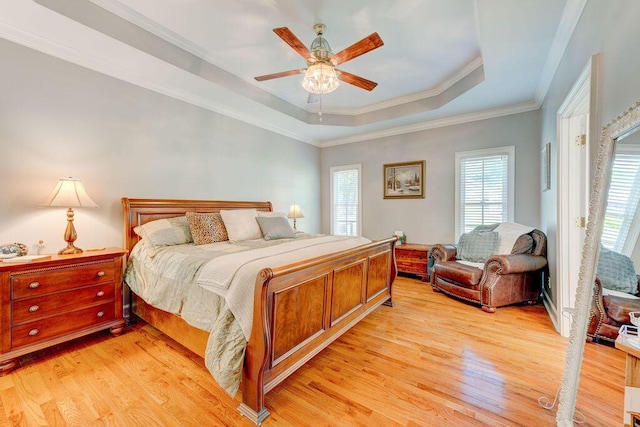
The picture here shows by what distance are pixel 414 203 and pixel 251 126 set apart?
3.13 meters

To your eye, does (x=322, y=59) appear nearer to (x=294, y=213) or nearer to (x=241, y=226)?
(x=241, y=226)

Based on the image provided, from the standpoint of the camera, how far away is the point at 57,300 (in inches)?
88.1

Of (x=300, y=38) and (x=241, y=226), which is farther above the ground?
(x=300, y=38)

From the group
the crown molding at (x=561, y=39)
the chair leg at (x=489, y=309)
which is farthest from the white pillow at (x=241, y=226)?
the crown molding at (x=561, y=39)

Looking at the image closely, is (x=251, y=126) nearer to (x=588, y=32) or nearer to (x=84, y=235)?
(x=84, y=235)

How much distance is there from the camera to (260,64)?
3248mm

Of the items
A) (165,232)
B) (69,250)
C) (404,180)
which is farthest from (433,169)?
(69,250)

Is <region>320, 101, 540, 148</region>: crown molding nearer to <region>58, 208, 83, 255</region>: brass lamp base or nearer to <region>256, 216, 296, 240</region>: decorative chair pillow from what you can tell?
<region>256, 216, 296, 240</region>: decorative chair pillow

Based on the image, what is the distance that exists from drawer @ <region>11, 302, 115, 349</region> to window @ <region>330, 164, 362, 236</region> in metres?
4.10

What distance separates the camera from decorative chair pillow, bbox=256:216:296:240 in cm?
329

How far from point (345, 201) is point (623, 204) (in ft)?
15.2

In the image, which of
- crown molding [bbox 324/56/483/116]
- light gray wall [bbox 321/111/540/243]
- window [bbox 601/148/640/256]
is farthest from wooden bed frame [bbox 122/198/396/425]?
crown molding [bbox 324/56/483/116]

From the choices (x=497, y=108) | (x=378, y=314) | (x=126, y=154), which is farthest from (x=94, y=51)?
(x=497, y=108)

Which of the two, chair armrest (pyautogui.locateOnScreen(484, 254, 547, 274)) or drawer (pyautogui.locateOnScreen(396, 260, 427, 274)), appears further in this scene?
drawer (pyautogui.locateOnScreen(396, 260, 427, 274))
